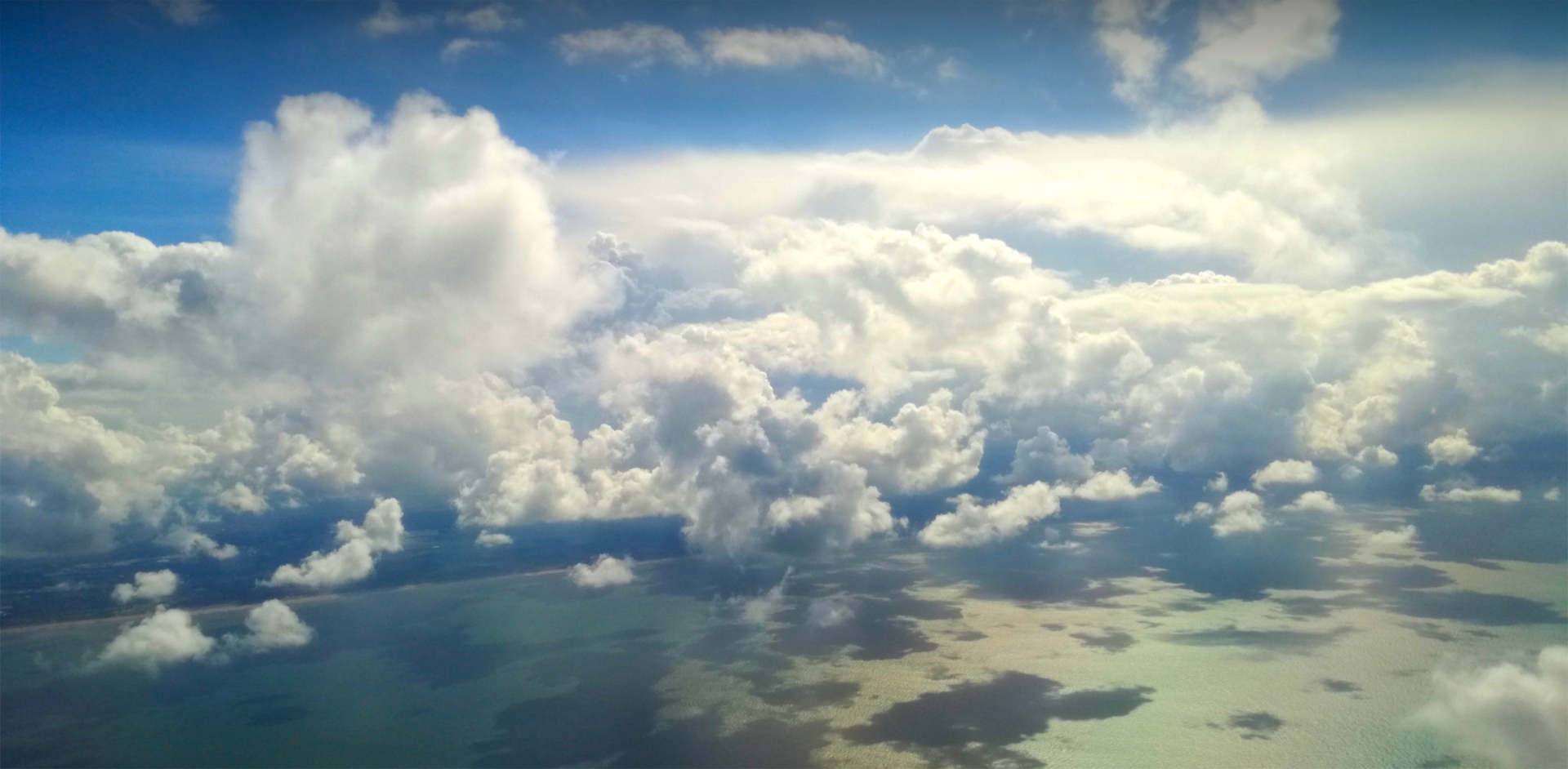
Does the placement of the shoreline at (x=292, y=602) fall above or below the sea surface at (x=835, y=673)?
above

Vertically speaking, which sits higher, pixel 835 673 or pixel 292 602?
pixel 292 602

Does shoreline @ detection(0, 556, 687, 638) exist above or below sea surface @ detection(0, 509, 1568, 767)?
above

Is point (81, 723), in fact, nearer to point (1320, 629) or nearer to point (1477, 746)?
point (1477, 746)

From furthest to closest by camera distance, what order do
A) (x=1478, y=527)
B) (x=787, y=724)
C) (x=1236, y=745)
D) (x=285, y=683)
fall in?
(x=1478, y=527), (x=285, y=683), (x=787, y=724), (x=1236, y=745)

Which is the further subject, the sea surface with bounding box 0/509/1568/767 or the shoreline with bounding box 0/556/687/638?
the shoreline with bounding box 0/556/687/638

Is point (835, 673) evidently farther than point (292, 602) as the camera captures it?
No

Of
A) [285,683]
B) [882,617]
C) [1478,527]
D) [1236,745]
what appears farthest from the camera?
[1478,527]

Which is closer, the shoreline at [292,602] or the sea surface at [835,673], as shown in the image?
the sea surface at [835,673]

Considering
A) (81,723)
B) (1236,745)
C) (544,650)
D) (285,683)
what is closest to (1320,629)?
(1236,745)
